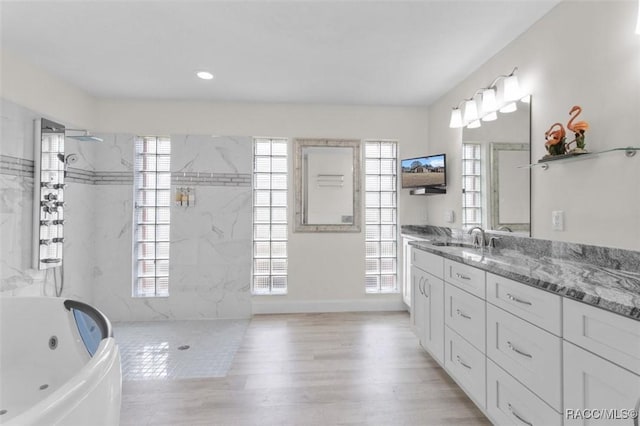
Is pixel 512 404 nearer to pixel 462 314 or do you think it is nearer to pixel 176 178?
pixel 462 314

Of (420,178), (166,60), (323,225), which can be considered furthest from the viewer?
(323,225)

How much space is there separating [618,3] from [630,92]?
1.59 feet

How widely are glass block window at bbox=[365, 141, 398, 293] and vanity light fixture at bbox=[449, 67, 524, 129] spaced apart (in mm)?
939

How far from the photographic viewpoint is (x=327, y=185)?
3.41 metres

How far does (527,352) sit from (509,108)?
175cm

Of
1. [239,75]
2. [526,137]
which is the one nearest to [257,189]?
[239,75]

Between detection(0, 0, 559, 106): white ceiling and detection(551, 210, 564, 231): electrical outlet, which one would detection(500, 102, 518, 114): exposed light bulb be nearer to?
detection(0, 0, 559, 106): white ceiling

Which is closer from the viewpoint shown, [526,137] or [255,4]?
[255,4]

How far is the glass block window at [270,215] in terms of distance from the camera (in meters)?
3.45

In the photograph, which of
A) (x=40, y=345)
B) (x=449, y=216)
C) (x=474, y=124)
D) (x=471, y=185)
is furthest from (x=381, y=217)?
(x=40, y=345)

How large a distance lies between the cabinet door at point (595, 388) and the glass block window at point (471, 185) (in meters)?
1.55

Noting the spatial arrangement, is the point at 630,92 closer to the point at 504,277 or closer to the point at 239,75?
the point at 504,277

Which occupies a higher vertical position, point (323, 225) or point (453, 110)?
point (453, 110)

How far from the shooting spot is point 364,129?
3.45m
